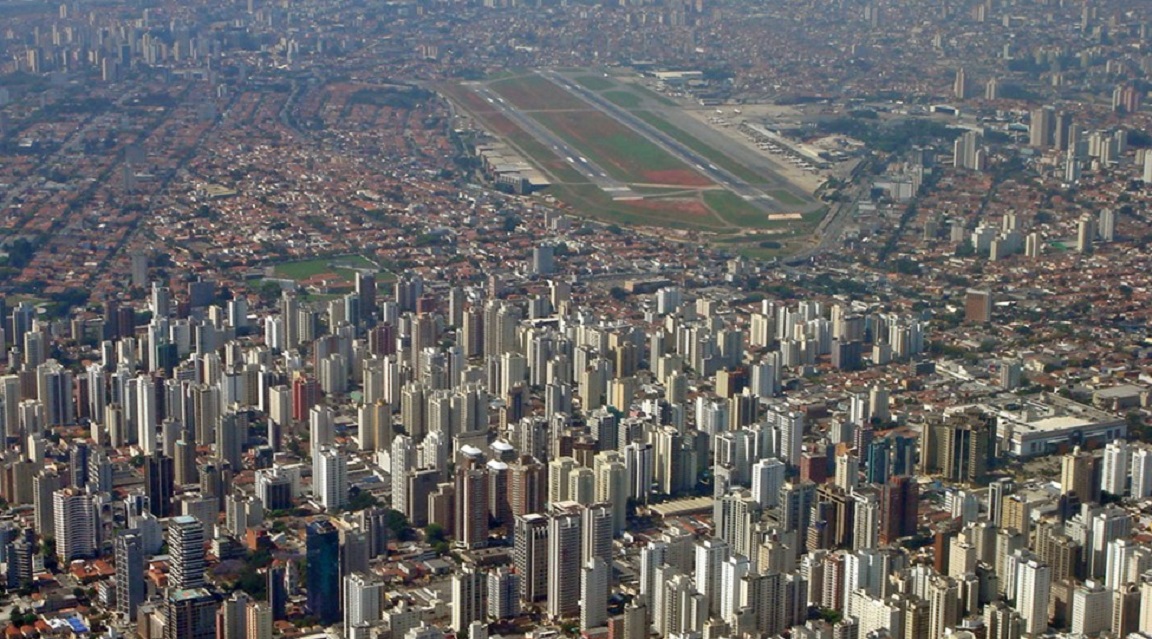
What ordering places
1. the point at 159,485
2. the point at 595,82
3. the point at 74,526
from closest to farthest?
the point at 74,526 < the point at 159,485 < the point at 595,82

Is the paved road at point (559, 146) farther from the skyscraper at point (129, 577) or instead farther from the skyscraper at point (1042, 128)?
the skyscraper at point (129, 577)

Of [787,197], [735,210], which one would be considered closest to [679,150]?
[787,197]

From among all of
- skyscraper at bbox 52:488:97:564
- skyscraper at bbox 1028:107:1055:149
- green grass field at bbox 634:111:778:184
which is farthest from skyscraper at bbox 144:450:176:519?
skyscraper at bbox 1028:107:1055:149

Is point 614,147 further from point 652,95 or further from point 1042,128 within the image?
point 1042,128

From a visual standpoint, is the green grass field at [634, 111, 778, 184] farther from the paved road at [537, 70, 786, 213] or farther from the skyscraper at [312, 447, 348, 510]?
the skyscraper at [312, 447, 348, 510]

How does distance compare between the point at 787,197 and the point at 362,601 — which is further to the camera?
the point at 787,197

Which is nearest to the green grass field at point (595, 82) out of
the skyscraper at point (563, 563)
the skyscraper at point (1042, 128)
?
the skyscraper at point (1042, 128)

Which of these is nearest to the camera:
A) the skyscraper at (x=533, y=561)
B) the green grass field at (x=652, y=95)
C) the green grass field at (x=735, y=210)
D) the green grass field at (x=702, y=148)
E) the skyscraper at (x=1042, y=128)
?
the skyscraper at (x=533, y=561)
